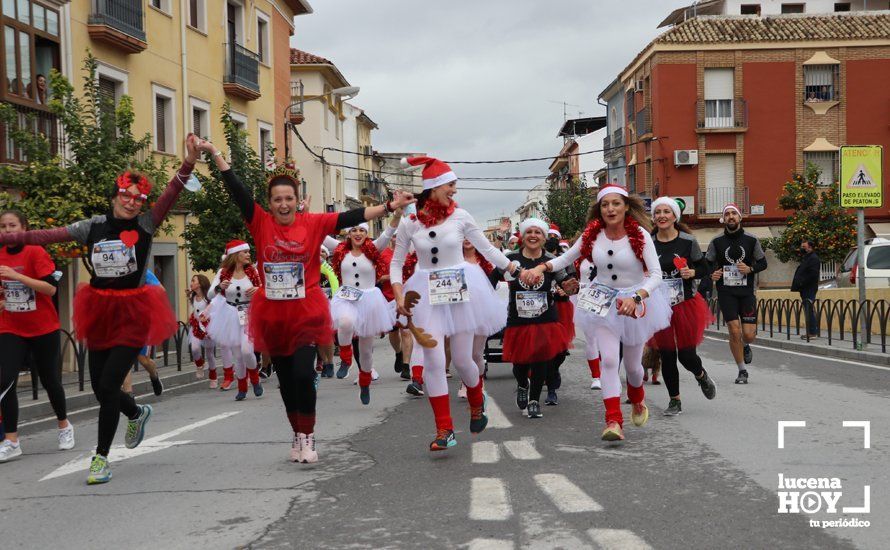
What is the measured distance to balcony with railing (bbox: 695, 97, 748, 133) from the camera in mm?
46344

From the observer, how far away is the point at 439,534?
4.94 m

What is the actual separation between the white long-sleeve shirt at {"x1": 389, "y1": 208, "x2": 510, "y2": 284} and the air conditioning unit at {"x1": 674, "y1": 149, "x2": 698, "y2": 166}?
130 feet

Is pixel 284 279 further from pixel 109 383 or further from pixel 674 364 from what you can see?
pixel 674 364

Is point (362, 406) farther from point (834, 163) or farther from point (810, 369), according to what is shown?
point (834, 163)

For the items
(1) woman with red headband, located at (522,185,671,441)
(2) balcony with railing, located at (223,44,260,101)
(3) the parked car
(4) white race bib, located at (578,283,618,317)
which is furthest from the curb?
(2) balcony with railing, located at (223,44,260,101)

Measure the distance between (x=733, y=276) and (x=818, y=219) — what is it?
3212 centimetres

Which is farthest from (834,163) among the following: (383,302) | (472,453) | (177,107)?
(472,453)

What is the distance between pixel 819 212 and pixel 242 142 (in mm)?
28121

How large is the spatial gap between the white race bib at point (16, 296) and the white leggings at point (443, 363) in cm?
344

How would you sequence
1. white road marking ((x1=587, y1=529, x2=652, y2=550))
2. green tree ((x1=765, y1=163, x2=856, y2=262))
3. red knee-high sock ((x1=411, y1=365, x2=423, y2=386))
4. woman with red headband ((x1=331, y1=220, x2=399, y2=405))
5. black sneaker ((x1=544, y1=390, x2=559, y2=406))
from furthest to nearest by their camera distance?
green tree ((x1=765, y1=163, x2=856, y2=262)) < woman with red headband ((x1=331, y1=220, x2=399, y2=405)) < red knee-high sock ((x1=411, y1=365, x2=423, y2=386)) < black sneaker ((x1=544, y1=390, x2=559, y2=406)) < white road marking ((x1=587, y1=529, x2=652, y2=550))

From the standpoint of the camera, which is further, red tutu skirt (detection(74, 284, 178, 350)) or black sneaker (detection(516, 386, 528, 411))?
black sneaker (detection(516, 386, 528, 411))

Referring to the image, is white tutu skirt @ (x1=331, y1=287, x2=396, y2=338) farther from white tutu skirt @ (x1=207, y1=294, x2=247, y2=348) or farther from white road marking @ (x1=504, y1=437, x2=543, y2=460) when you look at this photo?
white road marking @ (x1=504, y1=437, x2=543, y2=460)

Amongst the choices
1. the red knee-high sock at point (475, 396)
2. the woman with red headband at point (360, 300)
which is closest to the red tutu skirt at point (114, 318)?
the red knee-high sock at point (475, 396)

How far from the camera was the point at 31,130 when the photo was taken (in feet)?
58.3
